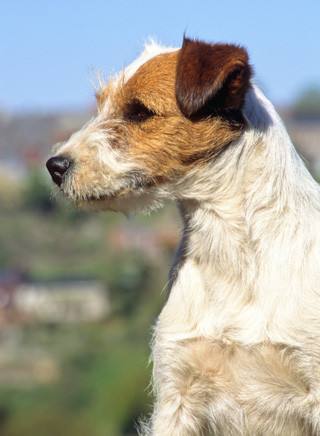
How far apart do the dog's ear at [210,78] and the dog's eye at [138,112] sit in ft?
0.79

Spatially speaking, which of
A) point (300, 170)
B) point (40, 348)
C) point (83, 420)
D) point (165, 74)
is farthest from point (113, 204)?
point (40, 348)

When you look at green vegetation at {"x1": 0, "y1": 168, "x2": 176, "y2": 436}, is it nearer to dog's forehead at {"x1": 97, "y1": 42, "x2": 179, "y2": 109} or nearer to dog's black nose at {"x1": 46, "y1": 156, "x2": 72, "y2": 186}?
dog's forehead at {"x1": 97, "y1": 42, "x2": 179, "y2": 109}

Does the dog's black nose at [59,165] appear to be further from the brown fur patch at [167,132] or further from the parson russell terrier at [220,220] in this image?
the brown fur patch at [167,132]

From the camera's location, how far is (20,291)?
6194 centimetres

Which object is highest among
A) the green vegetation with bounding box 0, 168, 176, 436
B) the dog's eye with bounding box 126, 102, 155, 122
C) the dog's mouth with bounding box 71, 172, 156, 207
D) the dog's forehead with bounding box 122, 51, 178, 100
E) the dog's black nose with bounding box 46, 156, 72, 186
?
the dog's forehead with bounding box 122, 51, 178, 100

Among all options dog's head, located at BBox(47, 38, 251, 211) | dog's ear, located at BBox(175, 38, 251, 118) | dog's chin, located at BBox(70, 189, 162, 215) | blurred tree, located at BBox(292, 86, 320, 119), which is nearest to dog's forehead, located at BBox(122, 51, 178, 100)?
dog's head, located at BBox(47, 38, 251, 211)

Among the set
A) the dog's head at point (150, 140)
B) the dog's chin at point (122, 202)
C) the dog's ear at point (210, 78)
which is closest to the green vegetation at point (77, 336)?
the dog's chin at point (122, 202)

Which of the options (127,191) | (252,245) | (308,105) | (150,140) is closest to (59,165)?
(127,191)

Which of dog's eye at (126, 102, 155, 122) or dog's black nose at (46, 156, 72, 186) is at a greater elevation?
dog's eye at (126, 102, 155, 122)

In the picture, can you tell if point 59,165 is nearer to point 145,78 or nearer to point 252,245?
point 145,78

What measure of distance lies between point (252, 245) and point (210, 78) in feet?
3.38

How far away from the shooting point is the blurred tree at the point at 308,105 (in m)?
116

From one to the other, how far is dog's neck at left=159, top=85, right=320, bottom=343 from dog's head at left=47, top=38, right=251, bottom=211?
175 millimetres

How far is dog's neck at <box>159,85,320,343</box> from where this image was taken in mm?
4465
